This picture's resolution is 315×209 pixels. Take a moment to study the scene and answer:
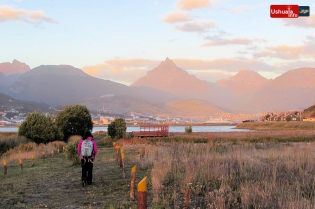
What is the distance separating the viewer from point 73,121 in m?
46.5

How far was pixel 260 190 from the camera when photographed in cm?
939

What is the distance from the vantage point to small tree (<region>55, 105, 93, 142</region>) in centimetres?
4581

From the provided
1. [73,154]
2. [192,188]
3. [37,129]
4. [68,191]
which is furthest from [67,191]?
[37,129]

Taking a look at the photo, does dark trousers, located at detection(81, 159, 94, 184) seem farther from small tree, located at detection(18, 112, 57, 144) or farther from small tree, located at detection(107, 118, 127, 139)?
small tree, located at detection(107, 118, 127, 139)

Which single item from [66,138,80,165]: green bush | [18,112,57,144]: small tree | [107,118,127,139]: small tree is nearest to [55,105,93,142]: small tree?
[107,118,127,139]: small tree

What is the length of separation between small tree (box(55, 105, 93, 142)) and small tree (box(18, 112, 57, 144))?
19.9 ft

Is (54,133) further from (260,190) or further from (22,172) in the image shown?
(260,190)

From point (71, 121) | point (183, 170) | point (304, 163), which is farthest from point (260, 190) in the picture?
point (71, 121)

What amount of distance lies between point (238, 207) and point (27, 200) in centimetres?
584

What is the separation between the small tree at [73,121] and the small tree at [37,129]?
608 centimetres

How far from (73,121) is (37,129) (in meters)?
8.11
